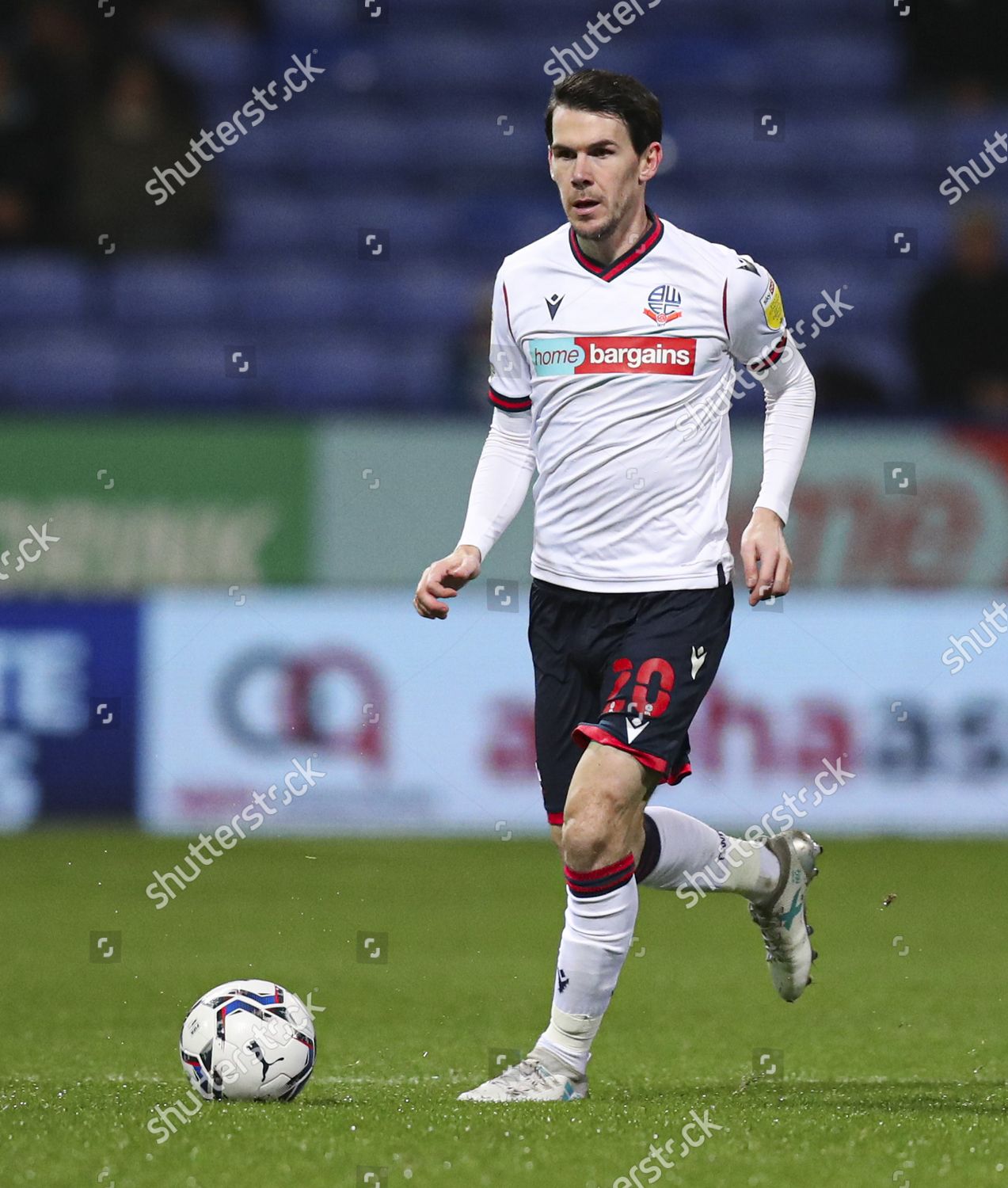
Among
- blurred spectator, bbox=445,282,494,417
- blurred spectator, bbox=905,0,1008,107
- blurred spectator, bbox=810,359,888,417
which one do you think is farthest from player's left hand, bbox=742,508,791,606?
blurred spectator, bbox=905,0,1008,107

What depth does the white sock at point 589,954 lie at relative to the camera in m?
→ 4.84

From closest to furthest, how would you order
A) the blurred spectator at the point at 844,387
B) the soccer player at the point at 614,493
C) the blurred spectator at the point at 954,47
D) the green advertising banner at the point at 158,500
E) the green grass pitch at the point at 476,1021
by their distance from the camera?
the green grass pitch at the point at 476,1021 < the soccer player at the point at 614,493 < the green advertising banner at the point at 158,500 < the blurred spectator at the point at 844,387 < the blurred spectator at the point at 954,47

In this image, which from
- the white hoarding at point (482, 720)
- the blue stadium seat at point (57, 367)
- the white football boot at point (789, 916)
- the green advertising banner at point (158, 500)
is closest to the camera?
the white football boot at point (789, 916)

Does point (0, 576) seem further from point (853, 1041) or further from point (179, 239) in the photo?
point (853, 1041)

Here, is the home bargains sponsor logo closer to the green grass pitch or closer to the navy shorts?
the navy shorts

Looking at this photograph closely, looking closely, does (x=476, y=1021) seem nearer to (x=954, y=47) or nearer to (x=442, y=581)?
(x=442, y=581)

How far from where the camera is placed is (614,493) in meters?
5.01

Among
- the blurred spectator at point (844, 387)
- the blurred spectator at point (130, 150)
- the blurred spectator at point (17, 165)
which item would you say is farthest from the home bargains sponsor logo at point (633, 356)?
the blurred spectator at point (17, 165)

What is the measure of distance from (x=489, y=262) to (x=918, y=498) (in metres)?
3.62

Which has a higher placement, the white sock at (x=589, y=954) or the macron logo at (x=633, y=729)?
the macron logo at (x=633, y=729)

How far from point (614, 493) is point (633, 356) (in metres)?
0.32

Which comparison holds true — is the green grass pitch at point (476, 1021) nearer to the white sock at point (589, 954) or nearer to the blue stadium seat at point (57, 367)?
the white sock at point (589, 954)

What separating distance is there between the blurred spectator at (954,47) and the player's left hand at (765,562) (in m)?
11.0

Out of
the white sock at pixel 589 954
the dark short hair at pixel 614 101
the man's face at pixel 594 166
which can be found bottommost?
the white sock at pixel 589 954
